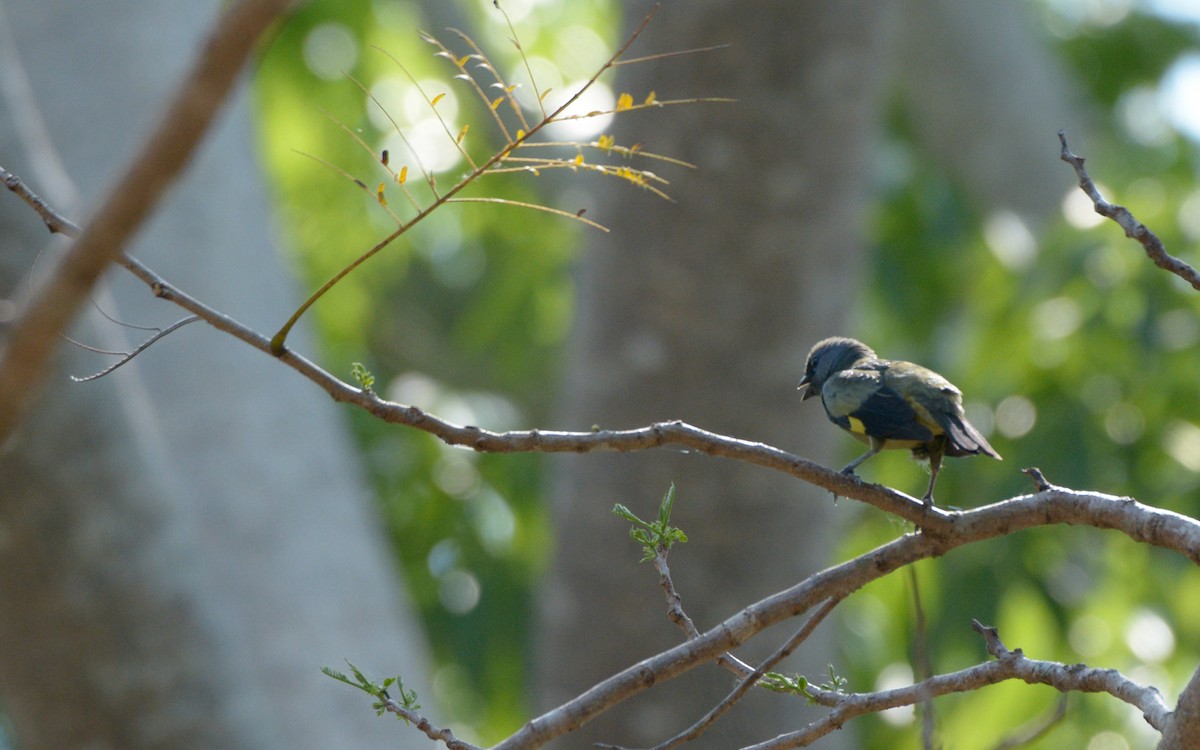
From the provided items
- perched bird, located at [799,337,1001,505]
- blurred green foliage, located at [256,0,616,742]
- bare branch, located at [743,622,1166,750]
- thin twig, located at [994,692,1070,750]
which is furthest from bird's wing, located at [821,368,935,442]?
blurred green foliage, located at [256,0,616,742]

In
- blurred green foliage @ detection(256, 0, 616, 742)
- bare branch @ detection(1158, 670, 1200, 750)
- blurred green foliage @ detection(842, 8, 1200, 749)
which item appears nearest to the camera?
bare branch @ detection(1158, 670, 1200, 750)

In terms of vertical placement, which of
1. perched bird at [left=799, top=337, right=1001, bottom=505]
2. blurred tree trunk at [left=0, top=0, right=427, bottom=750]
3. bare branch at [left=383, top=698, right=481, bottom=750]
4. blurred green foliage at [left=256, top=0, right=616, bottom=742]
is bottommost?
bare branch at [left=383, top=698, right=481, bottom=750]

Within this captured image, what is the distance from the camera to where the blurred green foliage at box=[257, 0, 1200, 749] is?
553cm

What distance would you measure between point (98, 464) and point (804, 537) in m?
2.61

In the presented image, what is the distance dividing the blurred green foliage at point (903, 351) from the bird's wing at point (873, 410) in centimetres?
223

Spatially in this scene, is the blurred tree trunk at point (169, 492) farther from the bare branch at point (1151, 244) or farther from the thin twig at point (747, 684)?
the bare branch at point (1151, 244)

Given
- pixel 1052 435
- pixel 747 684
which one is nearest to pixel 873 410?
pixel 747 684

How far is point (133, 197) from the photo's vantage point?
632mm

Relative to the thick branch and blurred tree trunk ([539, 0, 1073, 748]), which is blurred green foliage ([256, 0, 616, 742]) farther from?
the thick branch

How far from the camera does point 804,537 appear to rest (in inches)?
188

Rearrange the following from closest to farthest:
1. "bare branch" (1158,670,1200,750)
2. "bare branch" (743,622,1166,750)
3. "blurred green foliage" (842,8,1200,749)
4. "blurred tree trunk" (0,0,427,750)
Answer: "bare branch" (1158,670,1200,750)
"bare branch" (743,622,1166,750)
"blurred tree trunk" (0,0,427,750)
"blurred green foliage" (842,8,1200,749)

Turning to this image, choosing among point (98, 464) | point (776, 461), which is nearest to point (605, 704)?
point (776, 461)

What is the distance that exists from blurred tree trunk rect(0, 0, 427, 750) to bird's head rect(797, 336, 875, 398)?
2.33m

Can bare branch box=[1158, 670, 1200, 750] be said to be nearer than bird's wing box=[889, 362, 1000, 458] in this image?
Yes
